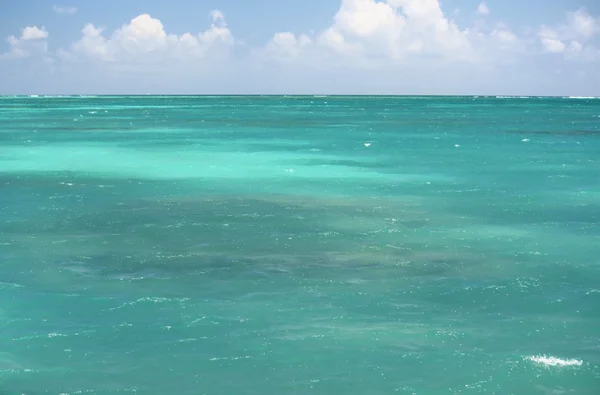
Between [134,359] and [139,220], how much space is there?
8.83m

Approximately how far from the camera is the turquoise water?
29.0ft

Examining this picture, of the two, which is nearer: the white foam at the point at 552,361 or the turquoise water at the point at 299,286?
the turquoise water at the point at 299,286

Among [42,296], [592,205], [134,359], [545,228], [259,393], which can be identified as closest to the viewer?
[259,393]

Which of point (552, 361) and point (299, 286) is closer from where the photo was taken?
point (552, 361)

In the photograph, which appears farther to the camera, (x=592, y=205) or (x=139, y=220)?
(x=592, y=205)

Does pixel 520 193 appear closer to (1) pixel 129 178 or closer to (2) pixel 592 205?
(2) pixel 592 205

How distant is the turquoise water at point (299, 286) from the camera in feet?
29.0

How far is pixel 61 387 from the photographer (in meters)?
8.43

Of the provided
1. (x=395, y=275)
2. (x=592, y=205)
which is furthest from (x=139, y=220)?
(x=592, y=205)

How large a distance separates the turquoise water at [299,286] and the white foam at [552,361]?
38 mm

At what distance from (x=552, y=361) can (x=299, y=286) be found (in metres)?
4.44

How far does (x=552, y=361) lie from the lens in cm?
913

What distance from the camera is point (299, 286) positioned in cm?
1201

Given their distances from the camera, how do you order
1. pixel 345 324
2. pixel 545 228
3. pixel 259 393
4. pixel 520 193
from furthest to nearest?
1. pixel 520 193
2. pixel 545 228
3. pixel 345 324
4. pixel 259 393
